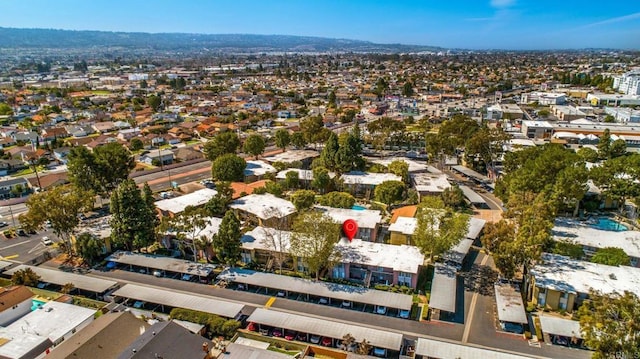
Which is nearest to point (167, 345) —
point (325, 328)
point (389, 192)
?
point (325, 328)

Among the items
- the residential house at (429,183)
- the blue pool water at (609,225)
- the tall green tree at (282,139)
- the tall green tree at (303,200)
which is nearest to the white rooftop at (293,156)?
the tall green tree at (282,139)

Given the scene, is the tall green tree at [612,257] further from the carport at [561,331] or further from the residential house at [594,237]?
Result: the carport at [561,331]

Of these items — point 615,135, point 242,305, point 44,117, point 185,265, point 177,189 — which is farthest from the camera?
point 44,117

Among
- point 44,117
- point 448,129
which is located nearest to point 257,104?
point 44,117

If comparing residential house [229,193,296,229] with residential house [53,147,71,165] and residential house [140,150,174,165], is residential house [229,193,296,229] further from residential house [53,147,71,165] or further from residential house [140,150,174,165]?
residential house [53,147,71,165]

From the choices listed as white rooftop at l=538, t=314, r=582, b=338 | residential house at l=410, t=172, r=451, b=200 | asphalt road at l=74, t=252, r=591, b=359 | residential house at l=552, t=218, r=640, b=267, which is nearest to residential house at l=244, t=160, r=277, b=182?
residential house at l=410, t=172, r=451, b=200

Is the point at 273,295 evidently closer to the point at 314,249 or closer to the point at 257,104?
the point at 314,249
